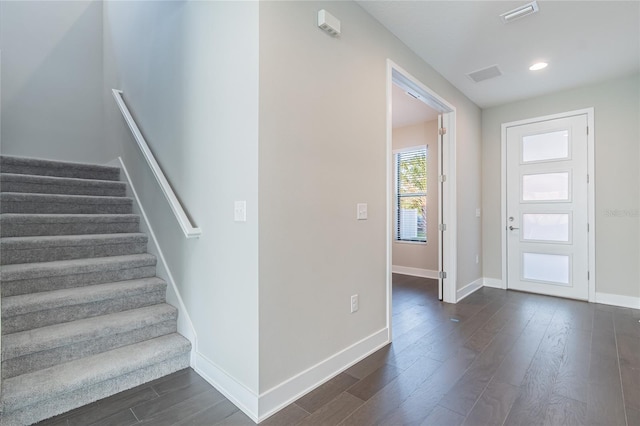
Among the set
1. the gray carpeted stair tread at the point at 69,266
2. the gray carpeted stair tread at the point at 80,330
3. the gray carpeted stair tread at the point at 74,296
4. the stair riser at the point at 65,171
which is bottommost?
the gray carpeted stair tread at the point at 80,330

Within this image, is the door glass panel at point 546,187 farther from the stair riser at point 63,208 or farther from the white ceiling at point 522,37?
the stair riser at point 63,208

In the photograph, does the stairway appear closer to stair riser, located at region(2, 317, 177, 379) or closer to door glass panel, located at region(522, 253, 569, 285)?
stair riser, located at region(2, 317, 177, 379)

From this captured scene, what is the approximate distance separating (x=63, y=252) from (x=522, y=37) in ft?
14.4

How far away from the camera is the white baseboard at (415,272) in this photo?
5.27 m

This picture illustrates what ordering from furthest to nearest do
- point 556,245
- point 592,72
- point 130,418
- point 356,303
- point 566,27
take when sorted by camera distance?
point 556,245, point 592,72, point 566,27, point 356,303, point 130,418

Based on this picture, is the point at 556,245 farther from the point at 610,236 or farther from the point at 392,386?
the point at 392,386

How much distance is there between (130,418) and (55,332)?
2.58 feet

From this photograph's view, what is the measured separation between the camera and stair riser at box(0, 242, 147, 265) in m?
2.28

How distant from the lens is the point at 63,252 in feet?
8.21

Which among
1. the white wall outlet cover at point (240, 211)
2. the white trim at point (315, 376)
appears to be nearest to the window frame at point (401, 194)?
the white trim at point (315, 376)

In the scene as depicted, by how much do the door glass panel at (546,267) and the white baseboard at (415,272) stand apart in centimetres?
135

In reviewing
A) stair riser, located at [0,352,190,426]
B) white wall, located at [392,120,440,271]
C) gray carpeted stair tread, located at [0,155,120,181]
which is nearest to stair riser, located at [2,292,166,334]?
stair riser, located at [0,352,190,426]

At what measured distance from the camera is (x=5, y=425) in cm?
152

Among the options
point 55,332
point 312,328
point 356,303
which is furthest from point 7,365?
point 356,303
